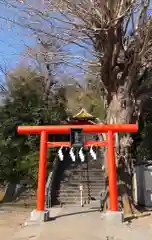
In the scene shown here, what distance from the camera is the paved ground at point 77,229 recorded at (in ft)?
35.8

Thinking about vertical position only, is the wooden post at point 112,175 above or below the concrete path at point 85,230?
above

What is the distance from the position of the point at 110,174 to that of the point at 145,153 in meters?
11.8

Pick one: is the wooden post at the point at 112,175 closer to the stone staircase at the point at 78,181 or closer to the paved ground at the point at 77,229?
the paved ground at the point at 77,229

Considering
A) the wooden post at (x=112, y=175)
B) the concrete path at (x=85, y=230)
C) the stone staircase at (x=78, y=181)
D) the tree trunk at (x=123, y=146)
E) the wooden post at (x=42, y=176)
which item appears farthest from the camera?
the stone staircase at (x=78, y=181)

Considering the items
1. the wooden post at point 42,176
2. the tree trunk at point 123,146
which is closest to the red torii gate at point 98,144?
the wooden post at point 42,176

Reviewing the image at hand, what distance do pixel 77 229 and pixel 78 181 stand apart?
1038cm

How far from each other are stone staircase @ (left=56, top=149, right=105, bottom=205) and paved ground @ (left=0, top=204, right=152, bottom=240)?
4.81m

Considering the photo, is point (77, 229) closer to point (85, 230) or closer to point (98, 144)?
point (85, 230)

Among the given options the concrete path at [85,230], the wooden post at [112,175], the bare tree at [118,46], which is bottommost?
the concrete path at [85,230]

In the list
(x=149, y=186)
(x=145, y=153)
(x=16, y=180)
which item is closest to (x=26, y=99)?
(x=16, y=180)

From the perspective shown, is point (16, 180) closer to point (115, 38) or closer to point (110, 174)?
point (110, 174)

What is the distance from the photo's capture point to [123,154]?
14922 mm

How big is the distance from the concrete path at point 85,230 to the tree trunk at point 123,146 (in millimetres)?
1379

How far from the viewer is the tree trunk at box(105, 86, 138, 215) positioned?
48.6ft
